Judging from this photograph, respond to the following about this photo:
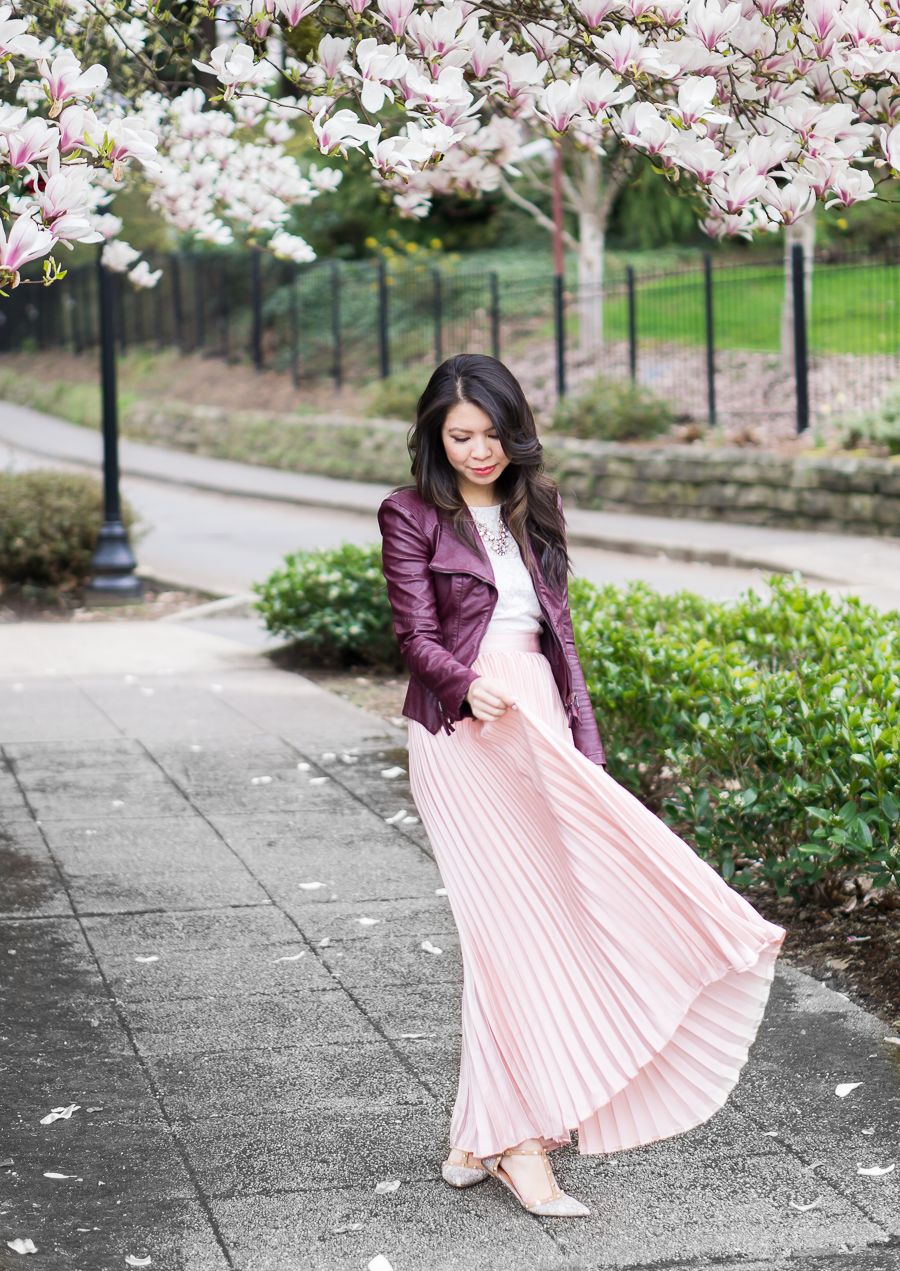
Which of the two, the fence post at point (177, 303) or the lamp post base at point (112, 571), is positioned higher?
the fence post at point (177, 303)

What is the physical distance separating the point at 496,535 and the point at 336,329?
24234mm

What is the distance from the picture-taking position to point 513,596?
3713 millimetres

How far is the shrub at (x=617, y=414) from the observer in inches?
778

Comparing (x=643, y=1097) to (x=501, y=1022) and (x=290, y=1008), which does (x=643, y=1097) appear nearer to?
(x=501, y=1022)

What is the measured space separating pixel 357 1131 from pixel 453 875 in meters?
0.73

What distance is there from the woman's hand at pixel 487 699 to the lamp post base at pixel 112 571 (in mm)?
9914

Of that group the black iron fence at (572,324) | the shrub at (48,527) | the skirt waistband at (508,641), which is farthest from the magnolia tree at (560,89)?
the black iron fence at (572,324)

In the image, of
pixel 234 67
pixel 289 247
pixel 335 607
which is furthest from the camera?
pixel 335 607

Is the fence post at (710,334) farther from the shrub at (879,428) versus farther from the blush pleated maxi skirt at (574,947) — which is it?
the blush pleated maxi skirt at (574,947)

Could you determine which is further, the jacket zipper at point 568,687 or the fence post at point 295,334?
the fence post at point 295,334

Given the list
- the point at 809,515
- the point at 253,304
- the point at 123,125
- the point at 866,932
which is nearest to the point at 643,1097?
the point at 866,932

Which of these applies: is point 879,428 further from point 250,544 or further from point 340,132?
point 340,132

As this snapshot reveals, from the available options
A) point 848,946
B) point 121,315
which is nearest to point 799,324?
point 848,946

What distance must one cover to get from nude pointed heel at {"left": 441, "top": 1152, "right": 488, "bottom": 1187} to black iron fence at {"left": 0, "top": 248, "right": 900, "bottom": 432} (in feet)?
47.6
